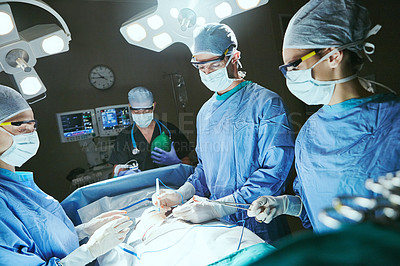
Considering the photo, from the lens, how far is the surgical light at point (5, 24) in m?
1.36

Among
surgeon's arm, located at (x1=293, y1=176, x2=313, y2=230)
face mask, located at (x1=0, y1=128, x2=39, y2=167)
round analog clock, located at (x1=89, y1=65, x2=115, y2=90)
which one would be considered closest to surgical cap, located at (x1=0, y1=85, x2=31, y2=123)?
face mask, located at (x1=0, y1=128, x2=39, y2=167)

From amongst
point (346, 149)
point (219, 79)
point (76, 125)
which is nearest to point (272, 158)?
point (346, 149)

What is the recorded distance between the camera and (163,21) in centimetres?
169

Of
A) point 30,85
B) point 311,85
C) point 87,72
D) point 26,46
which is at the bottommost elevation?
point 311,85

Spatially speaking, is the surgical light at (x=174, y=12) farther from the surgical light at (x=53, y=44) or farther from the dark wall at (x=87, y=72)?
the dark wall at (x=87, y=72)

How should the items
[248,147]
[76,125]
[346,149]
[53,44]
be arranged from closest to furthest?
[346,149] < [248,147] < [53,44] < [76,125]

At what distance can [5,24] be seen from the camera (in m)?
1.37

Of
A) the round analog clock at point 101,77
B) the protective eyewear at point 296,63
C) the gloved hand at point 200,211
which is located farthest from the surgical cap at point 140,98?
the protective eyewear at point 296,63

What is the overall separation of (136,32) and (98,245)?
4.17 ft

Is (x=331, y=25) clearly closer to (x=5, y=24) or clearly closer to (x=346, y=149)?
(x=346, y=149)

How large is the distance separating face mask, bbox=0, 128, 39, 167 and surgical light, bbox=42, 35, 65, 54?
54 cm

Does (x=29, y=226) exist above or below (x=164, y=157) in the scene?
above

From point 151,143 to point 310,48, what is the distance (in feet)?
6.54

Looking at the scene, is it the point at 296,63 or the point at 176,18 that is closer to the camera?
the point at 296,63
